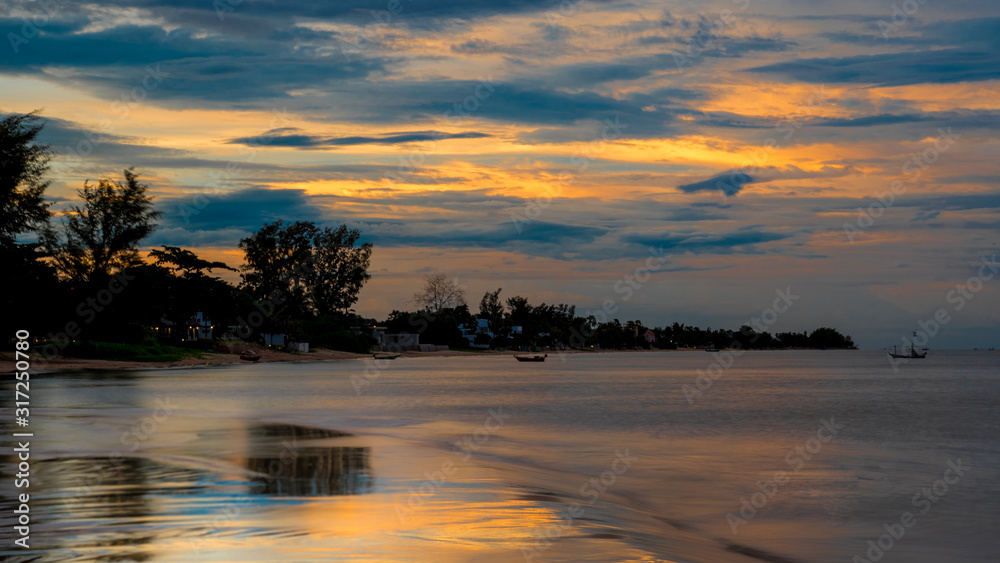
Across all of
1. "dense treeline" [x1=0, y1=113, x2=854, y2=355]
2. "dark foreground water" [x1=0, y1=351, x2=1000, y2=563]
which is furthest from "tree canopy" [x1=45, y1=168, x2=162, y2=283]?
"dark foreground water" [x1=0, y1=351, x2=1000, y2=563]

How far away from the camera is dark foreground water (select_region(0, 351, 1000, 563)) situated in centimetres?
1067

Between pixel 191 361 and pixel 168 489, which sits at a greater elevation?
pixel 168 489

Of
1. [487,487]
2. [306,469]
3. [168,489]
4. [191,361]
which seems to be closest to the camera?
[168,489]

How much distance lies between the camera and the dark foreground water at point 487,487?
1067 cm

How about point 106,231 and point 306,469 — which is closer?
point 306,469

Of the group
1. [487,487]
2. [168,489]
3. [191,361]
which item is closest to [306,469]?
[168,489]

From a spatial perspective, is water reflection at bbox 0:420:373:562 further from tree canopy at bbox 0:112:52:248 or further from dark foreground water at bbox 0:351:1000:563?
tree canopy at bbox 0:112:52:248

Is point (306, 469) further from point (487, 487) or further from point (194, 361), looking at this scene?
point (194, 361)

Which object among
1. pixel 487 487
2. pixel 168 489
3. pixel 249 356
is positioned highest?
pixel 168 489

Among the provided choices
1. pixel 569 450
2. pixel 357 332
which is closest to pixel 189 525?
pixel 569 450

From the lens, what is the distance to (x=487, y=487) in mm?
15969

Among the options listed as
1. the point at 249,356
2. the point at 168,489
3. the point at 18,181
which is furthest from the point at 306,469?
the point at 249,356

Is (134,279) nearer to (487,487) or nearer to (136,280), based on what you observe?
(136,280)

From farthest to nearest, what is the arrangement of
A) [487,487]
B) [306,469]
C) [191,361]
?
1. [191,361]
2. [306,469]
3. [487,487]
